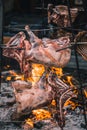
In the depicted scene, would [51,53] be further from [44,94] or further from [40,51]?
[44,94]

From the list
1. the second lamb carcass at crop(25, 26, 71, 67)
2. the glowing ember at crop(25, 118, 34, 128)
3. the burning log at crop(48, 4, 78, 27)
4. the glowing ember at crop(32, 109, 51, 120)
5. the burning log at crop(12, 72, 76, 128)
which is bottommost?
the glowing ember at crop(25, 118, 34, 128)

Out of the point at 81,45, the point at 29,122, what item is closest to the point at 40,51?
the point at 81,45

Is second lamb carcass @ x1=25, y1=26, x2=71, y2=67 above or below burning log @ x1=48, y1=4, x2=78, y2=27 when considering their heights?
below

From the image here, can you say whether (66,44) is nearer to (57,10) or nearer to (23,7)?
(57,10)

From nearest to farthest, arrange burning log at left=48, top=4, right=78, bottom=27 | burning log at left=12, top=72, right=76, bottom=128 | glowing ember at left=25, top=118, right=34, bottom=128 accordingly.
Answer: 1. burning log at left=12, top=72, right=76, bottom=128
2. glowing ember at left=25, top=118, right=34, bottom=128
3. burning log at left=48, top=4, right=78, bottom=27

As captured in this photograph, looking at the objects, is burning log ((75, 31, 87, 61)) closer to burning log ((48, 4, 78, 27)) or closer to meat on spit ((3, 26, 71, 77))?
meat on spit ((3, 26, 71, 77))

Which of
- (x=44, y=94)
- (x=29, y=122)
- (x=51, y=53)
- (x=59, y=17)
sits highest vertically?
(x=59, y=17)

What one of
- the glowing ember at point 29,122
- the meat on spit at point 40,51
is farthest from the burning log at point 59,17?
→ the glowing ember at point 29,122

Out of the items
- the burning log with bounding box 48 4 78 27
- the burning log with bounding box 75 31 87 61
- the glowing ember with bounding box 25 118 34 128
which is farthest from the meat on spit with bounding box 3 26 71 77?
the burning log with bounding box 48 4 78 27

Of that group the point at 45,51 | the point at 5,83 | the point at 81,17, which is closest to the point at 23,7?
the point at 81,17

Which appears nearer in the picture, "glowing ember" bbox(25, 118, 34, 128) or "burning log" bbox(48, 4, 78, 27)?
"glowing ember" bbox(25, 118, 34, 128)

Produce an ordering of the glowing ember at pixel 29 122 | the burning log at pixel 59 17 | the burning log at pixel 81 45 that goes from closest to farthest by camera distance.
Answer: the burning log at pixel 81 45, the glowing ember at pixel 29 122, the burning log at pixel 59 17

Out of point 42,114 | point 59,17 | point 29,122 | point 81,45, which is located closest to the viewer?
point 81,45

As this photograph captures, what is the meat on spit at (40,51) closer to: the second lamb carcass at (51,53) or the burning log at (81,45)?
the second lamb carcass at (51,53)
